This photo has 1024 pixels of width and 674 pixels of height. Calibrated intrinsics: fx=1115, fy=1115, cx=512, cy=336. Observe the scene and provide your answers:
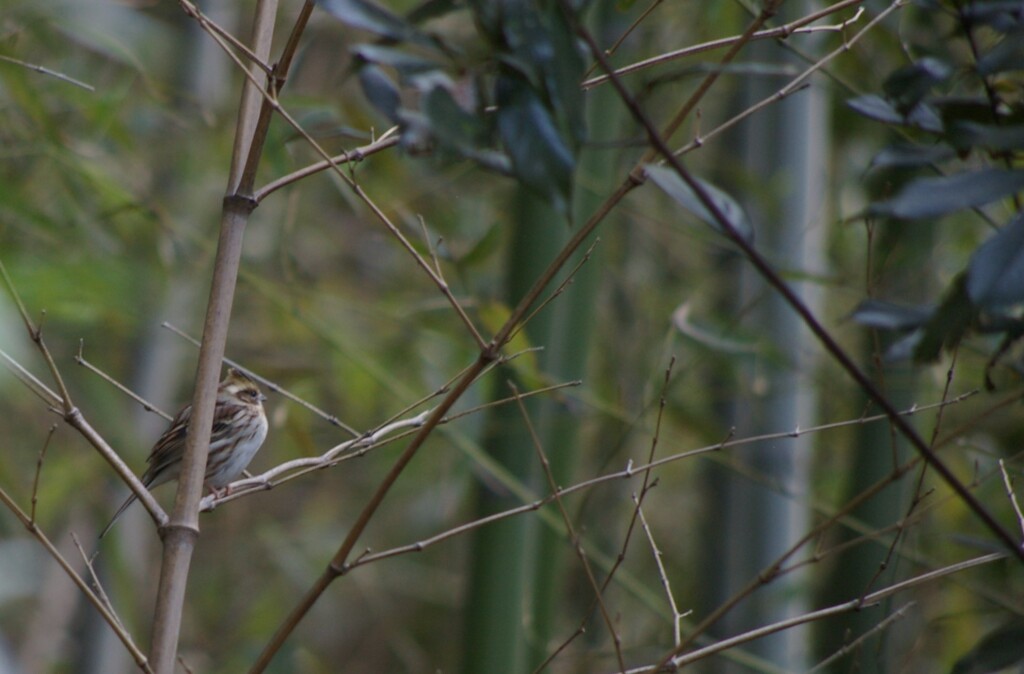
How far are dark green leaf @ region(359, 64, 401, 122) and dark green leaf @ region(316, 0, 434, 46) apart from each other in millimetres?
71

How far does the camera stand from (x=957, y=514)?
107 inches

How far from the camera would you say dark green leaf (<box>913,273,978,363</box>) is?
955 millimetres

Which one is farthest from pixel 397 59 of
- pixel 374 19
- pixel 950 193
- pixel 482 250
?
pixel 482 250

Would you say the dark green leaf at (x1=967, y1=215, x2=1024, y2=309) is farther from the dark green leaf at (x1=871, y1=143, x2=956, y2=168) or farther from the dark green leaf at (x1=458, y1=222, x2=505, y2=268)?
the dark green leaf at (x1=458, y1=222, x2=505, y2=268)

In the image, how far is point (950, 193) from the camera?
878mm

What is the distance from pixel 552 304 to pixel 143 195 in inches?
35.1

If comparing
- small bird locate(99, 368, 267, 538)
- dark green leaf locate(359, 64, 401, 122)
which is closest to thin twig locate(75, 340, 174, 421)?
dark green leaf locate(359, 64, 401, 122)

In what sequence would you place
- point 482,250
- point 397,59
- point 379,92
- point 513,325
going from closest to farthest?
point 397,59 → point 379,92 → point 513,325 → point 482,250

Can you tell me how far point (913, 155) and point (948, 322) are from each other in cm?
17

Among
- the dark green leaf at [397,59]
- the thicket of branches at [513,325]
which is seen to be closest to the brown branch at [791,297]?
the thicket of branches at [513,325]

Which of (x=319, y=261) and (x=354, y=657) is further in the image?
(x=354, y=657)

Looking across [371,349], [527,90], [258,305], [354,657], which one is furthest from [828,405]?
[527,90]

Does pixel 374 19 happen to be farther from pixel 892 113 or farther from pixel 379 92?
pixel 892 113

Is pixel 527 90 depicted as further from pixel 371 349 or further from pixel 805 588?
pixel 371 349
